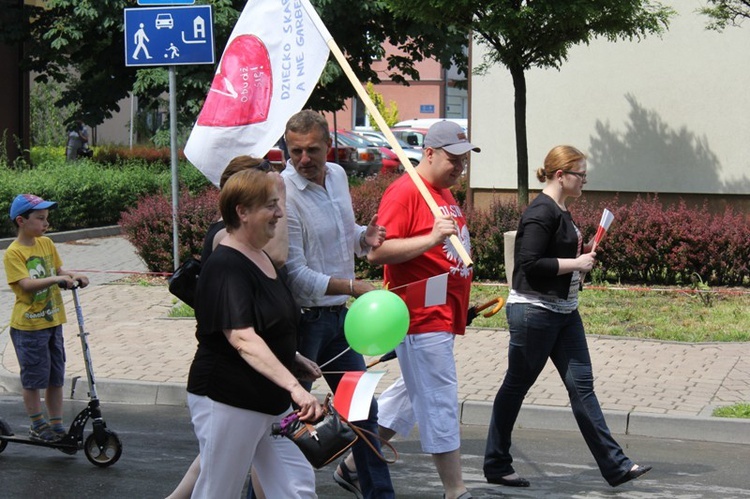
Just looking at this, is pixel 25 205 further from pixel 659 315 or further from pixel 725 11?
pixel 725 11

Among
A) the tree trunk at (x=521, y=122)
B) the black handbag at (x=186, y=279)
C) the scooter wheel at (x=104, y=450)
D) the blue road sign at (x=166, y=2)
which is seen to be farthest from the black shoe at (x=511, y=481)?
the tree trunk at (x=521, y=122)

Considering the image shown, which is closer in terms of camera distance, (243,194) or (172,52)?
(243,194)

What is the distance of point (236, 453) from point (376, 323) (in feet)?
2.62

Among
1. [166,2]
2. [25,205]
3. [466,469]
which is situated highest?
[166,2]

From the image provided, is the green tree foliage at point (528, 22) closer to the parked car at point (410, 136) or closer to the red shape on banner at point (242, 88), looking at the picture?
the red shape on banner at point (242, 88)

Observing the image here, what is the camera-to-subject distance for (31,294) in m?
6.93

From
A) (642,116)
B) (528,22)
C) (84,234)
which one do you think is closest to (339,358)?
(528,22)

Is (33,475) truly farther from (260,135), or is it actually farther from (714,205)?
(714,205)

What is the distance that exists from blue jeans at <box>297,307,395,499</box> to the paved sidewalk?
2.82 m

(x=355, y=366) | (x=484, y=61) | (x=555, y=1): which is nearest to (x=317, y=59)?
(x=355, y=366)

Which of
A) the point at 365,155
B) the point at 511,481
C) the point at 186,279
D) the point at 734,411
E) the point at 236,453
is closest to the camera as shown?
the point at 236,453

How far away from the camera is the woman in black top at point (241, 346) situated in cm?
404

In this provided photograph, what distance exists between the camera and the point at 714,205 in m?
16.8

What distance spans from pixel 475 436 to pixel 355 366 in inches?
101
